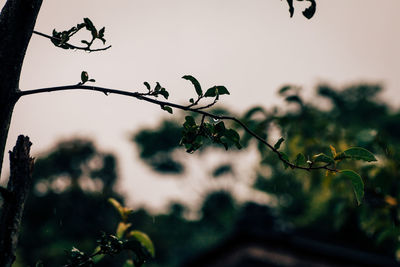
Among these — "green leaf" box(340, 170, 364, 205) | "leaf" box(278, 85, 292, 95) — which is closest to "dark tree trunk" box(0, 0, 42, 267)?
"green leaf" box(340, 170, 364, 205)

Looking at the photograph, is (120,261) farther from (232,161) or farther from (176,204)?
(232,161)

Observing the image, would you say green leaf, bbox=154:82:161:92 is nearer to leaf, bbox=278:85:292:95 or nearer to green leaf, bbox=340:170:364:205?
green leaf, bbox=340:170:364:205

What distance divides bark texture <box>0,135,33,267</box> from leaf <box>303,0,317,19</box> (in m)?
1.05

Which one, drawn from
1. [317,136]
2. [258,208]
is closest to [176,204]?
[258,208]

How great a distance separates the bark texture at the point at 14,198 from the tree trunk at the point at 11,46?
0.08m

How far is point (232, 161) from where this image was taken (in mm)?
38344

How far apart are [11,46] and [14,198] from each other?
1.56 ft

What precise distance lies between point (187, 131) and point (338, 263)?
9258 millimetres

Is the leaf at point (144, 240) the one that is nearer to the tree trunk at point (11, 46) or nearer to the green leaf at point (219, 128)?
the green leaf at point (219, 128)

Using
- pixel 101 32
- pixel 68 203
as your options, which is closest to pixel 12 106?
pixel 101 32

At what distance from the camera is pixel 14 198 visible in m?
1.03

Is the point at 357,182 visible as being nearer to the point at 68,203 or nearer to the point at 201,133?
the point at 201,133

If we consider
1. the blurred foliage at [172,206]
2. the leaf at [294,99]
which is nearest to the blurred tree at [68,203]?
the blurred foliage at [172,206]

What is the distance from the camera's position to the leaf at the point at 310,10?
1.18 m
